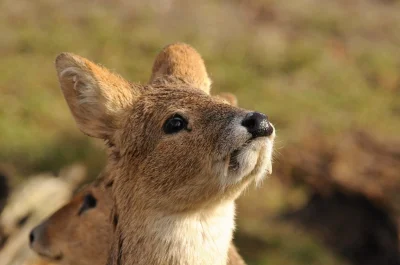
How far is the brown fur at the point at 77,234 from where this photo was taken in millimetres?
6340

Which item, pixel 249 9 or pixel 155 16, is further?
pixel 249 9

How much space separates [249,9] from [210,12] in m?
1.12

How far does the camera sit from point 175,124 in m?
4.89

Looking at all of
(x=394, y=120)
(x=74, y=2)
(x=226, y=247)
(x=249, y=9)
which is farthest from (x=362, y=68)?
(x=226, y=247)

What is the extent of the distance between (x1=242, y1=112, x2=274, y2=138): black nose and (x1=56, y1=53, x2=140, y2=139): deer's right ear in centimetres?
108

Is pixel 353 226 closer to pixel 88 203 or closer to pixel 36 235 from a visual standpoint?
pixel 88 203

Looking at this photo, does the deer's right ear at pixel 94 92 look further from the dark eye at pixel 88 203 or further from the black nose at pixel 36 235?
the black nose at pixel 36 235

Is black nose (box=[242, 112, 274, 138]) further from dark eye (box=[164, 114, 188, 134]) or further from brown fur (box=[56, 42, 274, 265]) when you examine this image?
dark eye (box=[164, 114, 188, 134])

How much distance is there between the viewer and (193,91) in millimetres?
5191

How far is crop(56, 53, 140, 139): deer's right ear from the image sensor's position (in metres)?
5.22

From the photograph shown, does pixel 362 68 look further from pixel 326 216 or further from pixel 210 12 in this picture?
pixel 326 216

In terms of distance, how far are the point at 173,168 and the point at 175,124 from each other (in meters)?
0.28

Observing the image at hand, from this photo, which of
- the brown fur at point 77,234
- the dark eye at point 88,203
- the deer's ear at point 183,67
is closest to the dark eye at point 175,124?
the deer's ear at point 183,67

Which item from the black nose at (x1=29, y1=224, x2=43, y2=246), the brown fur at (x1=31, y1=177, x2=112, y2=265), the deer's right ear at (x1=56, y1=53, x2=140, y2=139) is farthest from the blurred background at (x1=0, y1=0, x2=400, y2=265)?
the deer's right ear at (x1=56, y1=53, x2=140, y2=139)
